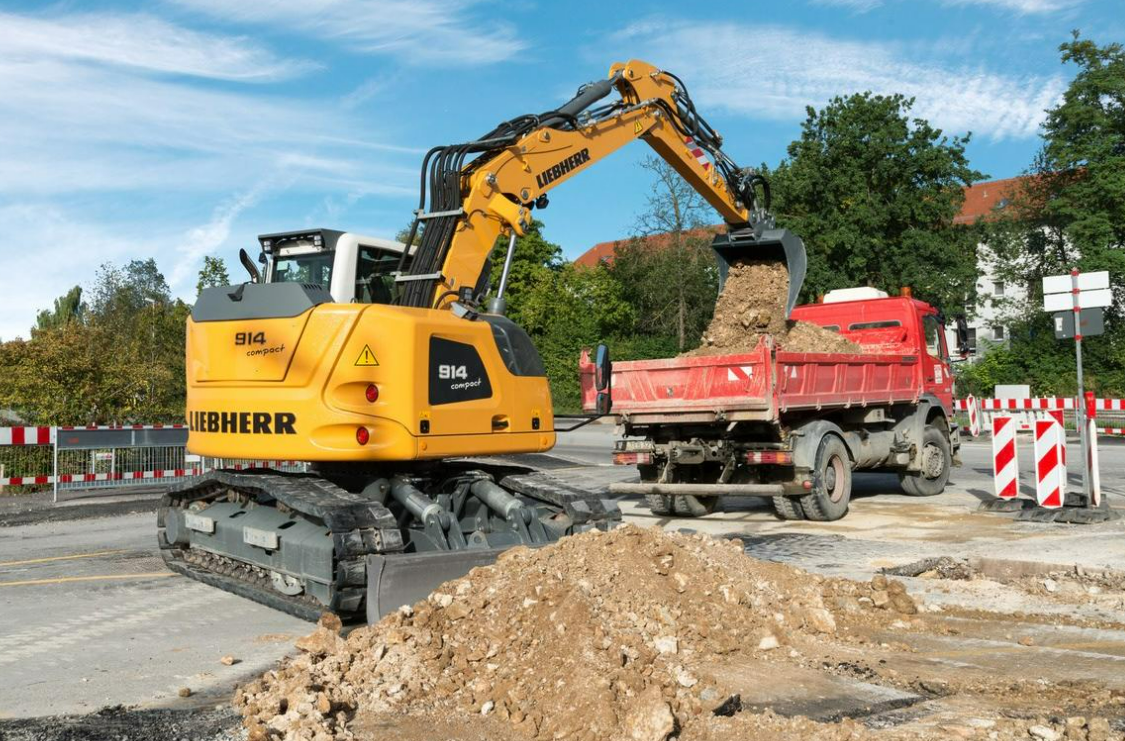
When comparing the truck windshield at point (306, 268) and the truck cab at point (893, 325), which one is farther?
the truck cab at point (893, 325)

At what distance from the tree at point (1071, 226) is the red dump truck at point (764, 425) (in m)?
30.3

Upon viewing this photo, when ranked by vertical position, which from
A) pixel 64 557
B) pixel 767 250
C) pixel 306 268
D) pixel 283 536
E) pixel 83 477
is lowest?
pixel 64 557

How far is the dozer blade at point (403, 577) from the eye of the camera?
605cm

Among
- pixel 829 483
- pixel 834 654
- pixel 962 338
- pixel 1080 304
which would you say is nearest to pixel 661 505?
pixel 829 483

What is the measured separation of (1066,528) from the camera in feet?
34.6

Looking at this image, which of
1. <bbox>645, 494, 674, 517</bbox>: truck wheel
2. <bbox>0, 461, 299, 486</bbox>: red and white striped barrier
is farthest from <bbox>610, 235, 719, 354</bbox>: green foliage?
<bbox>645, 494, 674, 517</bbox>: truck wheel

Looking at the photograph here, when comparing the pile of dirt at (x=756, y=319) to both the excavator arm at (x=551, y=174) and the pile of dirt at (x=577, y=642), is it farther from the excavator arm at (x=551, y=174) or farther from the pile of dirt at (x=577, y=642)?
the pile of dirt at (x=577, y=642)

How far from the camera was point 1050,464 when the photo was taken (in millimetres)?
11203

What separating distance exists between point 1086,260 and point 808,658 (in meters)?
41.1

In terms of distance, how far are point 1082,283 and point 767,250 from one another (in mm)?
3593

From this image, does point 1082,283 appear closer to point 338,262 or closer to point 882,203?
point 338,262

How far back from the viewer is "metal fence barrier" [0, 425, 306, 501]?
15.2m

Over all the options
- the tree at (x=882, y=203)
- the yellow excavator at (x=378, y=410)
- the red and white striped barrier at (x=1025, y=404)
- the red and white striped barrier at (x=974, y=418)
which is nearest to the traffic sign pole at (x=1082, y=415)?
the yellow excavator at (x=378, y=410)

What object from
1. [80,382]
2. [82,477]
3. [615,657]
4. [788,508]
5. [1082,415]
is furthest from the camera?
[80,382]
